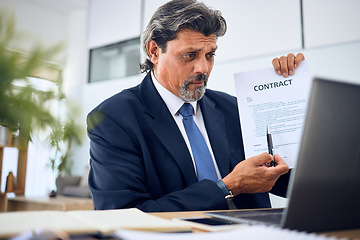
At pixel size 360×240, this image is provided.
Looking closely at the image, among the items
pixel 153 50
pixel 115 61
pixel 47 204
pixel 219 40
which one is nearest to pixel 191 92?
pixel 153 50

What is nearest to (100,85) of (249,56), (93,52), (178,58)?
(93,52)

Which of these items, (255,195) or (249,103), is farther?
(255,195)

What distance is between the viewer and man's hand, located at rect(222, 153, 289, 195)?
99 cm

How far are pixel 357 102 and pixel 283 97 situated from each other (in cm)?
51

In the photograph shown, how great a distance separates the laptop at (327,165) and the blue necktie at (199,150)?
67 centimetres

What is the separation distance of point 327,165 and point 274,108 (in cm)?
53

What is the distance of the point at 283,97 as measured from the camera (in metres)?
1.05

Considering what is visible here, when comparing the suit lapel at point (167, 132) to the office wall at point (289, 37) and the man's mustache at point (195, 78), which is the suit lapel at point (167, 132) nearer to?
the man's mustache at point (195, 78)

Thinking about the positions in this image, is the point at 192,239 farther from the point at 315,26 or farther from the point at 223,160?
the point at 315,26

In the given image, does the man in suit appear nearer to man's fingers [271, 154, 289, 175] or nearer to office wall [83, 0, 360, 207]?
man's fingers [271, 154, 289, 175]

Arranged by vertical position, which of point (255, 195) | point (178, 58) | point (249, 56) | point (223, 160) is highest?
point (249, 56)

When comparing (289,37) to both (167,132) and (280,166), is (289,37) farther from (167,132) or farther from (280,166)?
(280,166)

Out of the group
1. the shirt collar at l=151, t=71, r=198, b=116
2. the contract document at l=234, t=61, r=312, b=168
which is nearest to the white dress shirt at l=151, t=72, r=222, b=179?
the shirt collar at l=151, t=71, r=198, b=116

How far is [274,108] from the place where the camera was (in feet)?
3.46
